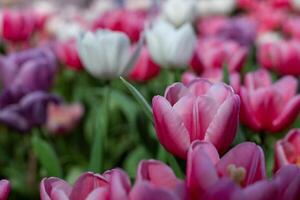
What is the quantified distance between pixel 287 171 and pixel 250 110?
467 mm

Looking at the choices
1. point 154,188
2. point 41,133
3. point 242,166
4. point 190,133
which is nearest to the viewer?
point 154,188

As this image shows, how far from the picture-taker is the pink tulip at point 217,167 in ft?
1.84

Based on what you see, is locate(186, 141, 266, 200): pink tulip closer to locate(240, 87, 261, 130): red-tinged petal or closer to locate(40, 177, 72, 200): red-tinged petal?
locate(40, 177, 72, 200): red-tinged petal

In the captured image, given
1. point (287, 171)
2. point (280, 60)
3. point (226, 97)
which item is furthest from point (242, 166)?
point (280, 60)

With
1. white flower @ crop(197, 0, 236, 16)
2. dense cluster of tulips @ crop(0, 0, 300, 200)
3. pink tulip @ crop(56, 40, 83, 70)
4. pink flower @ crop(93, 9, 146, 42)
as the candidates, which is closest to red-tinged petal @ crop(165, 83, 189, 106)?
dense cluster of tulips @ crop(0, 0, 300, 200)

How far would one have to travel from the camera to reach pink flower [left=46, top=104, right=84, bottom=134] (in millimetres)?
1539

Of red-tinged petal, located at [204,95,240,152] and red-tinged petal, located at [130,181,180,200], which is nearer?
red-tinged petal, located at [130,181,180,200]

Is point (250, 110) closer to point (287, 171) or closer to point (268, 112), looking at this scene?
point (268, 112)

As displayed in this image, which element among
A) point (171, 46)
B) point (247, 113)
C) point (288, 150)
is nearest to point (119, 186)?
point (288, 150)

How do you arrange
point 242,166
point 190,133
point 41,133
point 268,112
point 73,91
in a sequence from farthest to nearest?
point 73,91
point 41,133
point 268,112
point 190,133
point 242,166

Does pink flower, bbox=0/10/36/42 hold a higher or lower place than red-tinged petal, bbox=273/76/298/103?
lower

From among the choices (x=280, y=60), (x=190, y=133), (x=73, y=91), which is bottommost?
(x=73, y=91)

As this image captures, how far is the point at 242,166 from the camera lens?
2.02ft

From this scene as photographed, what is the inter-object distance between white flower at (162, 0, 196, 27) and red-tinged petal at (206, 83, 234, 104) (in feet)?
3.09
